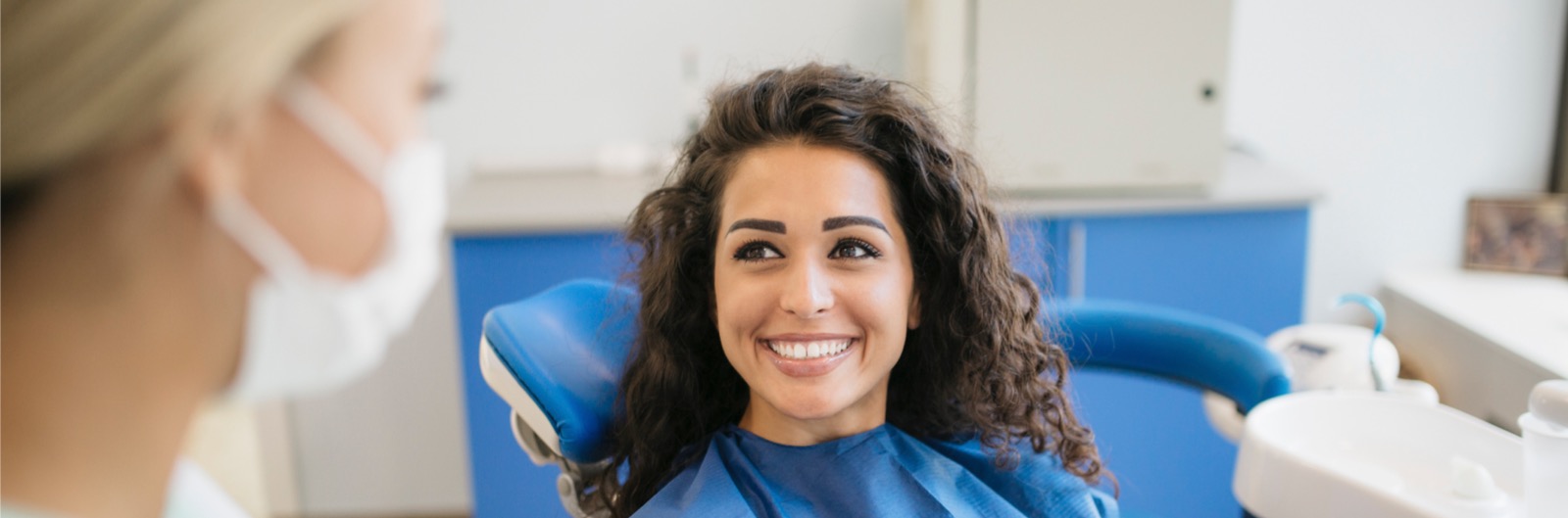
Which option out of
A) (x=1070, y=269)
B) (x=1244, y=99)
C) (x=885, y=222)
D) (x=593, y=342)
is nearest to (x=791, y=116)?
(x=885, y=222)

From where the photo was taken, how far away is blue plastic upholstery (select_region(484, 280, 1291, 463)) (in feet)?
3.56

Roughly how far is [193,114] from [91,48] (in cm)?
4

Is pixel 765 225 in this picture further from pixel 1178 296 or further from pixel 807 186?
pixel 1178 296

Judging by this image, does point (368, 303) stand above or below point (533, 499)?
above

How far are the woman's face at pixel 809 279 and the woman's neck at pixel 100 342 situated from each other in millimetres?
621

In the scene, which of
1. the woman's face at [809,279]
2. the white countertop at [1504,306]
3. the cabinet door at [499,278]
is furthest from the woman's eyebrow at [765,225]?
the white countertop at [1504,306]

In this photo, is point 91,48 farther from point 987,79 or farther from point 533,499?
point 533,499

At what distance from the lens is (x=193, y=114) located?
17.4 inches

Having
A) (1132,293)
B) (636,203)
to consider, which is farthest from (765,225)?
(1132,293)

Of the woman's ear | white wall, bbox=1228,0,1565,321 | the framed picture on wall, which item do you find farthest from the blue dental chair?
the framed picture on wall

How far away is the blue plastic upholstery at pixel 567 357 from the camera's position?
3.53 feet

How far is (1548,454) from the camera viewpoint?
0.91m

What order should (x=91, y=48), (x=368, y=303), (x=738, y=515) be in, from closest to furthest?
(x=91, y=48), (x=368, y=303), (x=738, y=515)

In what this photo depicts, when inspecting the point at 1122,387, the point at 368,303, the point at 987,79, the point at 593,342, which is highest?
the point at 987,79
